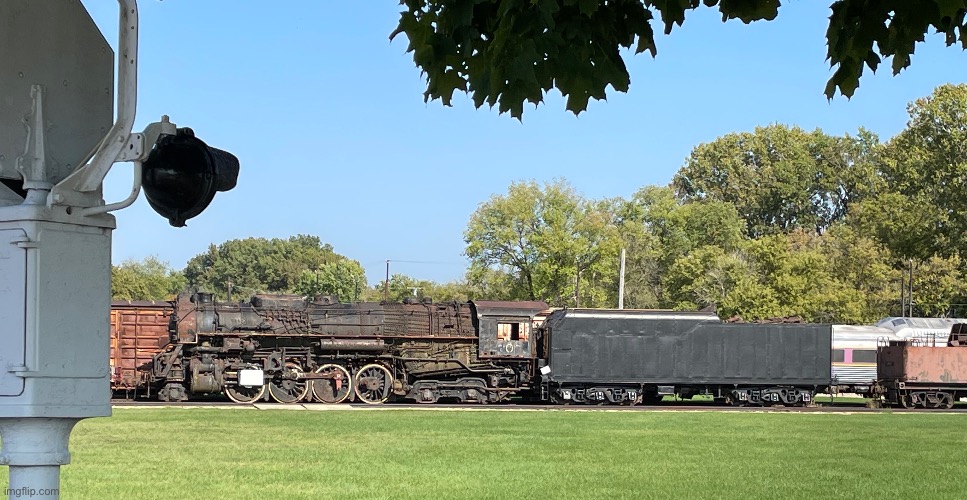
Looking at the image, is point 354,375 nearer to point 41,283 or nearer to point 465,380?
point 465,380

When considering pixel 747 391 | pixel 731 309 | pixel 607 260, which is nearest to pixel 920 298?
pixel 731 309

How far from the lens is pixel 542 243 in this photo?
2281 inches

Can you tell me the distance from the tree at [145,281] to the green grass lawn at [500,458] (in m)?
59.5

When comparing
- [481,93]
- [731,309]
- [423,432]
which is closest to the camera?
[481,93]

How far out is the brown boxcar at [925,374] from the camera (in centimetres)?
3678

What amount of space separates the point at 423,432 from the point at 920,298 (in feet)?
159

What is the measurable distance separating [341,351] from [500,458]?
1751 centimetres

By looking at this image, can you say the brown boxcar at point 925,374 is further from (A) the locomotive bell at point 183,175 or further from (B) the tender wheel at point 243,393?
(A) the locomotive bell at point 183,175

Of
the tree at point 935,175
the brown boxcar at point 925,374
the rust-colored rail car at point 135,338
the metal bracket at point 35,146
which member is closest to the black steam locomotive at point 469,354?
the rust-colored rail car at point 135,338

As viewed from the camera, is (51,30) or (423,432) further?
(423,432)

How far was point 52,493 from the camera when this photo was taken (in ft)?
11.8

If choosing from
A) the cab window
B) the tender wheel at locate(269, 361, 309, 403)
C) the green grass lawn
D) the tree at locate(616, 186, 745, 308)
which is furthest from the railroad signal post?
the tree at locate(616, 186, 745, 308)

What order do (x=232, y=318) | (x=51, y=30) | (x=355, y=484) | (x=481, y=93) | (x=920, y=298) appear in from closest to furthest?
(x=51, y=30), (x=481, y=93), (x=355, y=484), (x=232, y=318), (x=920, y=298)

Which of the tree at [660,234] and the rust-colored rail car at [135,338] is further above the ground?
the tree at [660,234]
